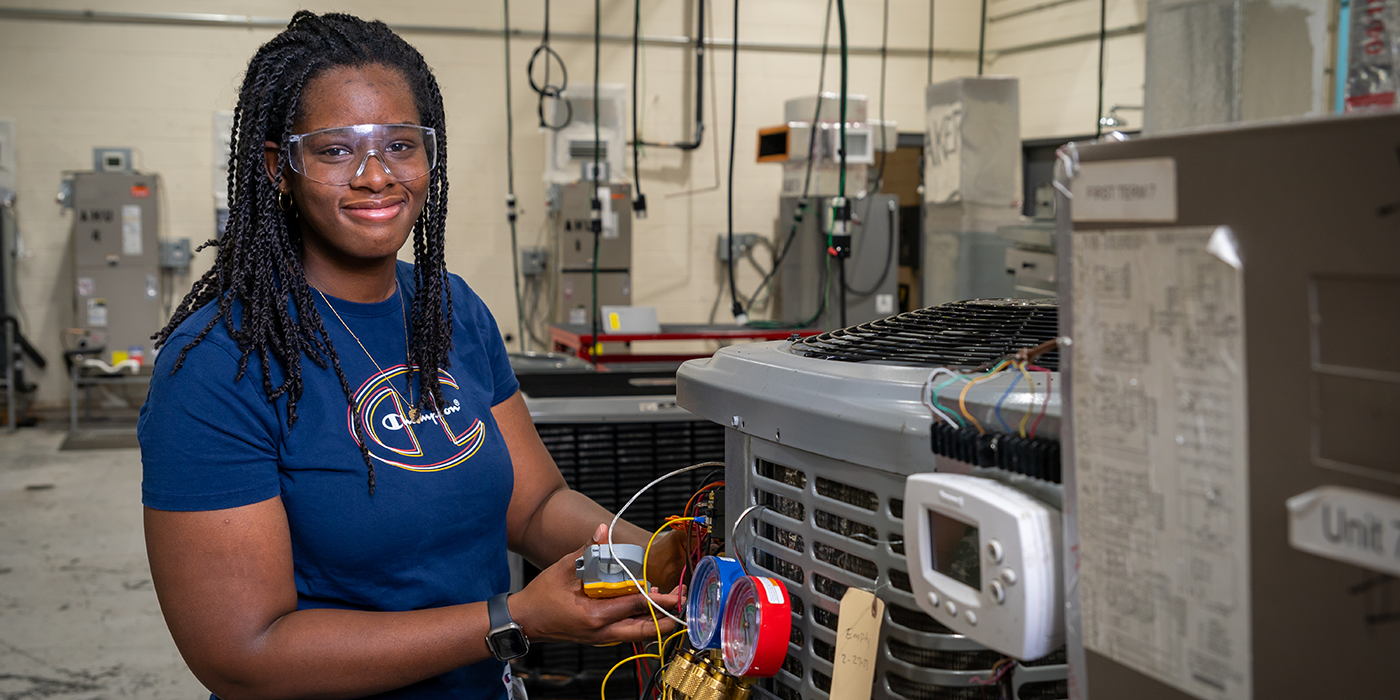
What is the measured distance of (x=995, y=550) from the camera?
0.54 metres

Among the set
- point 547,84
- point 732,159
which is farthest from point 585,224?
point 732,159

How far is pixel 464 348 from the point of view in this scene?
1.24 meters

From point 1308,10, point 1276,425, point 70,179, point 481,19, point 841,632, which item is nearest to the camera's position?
point 1276,425

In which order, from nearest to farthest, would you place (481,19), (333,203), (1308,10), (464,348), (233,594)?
(233,594) → (333,203) → (464,348) → (1308,10) → (481,19)

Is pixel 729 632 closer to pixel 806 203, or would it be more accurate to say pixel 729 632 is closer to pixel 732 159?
pixel 732 159

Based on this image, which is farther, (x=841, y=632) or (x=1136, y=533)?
(x=841, y=632)

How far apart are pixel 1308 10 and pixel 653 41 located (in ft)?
18.2

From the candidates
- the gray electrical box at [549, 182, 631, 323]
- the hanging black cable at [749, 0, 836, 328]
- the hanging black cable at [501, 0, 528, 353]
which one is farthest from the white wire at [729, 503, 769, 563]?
the hanging black cable at [501, 0, 528, 353]

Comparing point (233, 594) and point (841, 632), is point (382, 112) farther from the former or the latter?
point (841, 632)

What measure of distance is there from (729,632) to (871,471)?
0.64ft

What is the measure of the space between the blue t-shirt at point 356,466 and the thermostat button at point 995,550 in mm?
681

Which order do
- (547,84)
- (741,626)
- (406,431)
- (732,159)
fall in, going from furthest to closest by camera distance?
(547,84) → (732,159) → (406,431) → (741,626)

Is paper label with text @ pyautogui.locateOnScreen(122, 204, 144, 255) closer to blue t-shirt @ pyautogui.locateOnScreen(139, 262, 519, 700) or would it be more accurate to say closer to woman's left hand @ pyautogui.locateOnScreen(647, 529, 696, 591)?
blue t-shirt @ pyautogui.locateOnScreen(139, 262, 519, 700)

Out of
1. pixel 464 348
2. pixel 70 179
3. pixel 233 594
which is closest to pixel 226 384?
pixel 233 594
